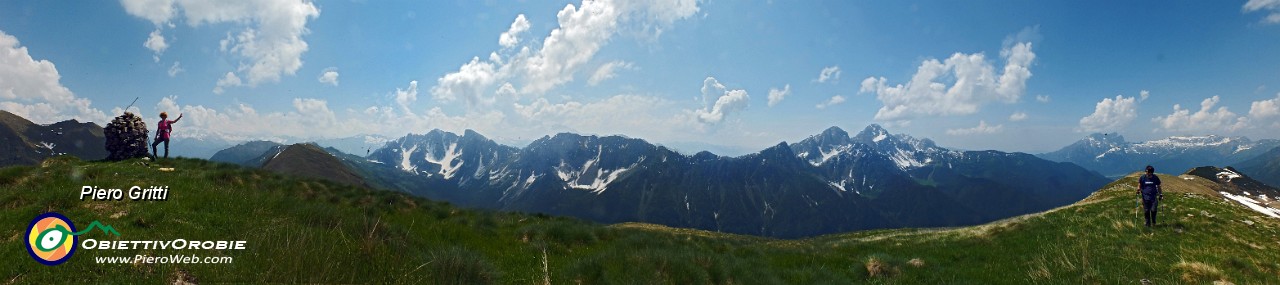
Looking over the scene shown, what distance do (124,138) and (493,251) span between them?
105ft

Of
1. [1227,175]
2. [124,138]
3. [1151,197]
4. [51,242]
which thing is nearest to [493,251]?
[51,242]

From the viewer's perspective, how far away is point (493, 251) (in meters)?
11.1

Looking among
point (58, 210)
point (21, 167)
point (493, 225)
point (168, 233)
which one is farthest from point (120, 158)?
point (168, 233)

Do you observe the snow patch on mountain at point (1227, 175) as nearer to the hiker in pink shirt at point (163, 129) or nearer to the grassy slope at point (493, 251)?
the grassy slope at point (493, 251)

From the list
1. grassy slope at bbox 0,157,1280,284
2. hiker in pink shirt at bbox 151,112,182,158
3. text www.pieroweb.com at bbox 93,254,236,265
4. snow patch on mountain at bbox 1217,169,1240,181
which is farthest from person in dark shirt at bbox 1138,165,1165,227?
snow patch on mountain at bbox 1217,169,1240,181

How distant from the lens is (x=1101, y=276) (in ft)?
36.7

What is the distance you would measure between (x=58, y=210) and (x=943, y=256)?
24845mm

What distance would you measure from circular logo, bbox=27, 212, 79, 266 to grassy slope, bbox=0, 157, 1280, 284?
0.68 feet

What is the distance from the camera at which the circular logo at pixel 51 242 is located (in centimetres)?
660

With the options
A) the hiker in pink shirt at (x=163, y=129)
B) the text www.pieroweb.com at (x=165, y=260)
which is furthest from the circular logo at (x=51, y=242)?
the hiker in pink shirt at (x=163, y=129)

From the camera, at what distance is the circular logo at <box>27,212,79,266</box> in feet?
21.7

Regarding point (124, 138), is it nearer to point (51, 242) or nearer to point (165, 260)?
point (51, 242)

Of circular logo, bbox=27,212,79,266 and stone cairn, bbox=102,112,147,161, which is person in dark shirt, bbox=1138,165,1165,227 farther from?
stone cairn, bbox=102,112,147,161

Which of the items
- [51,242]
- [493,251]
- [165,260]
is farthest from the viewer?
[493,251]
